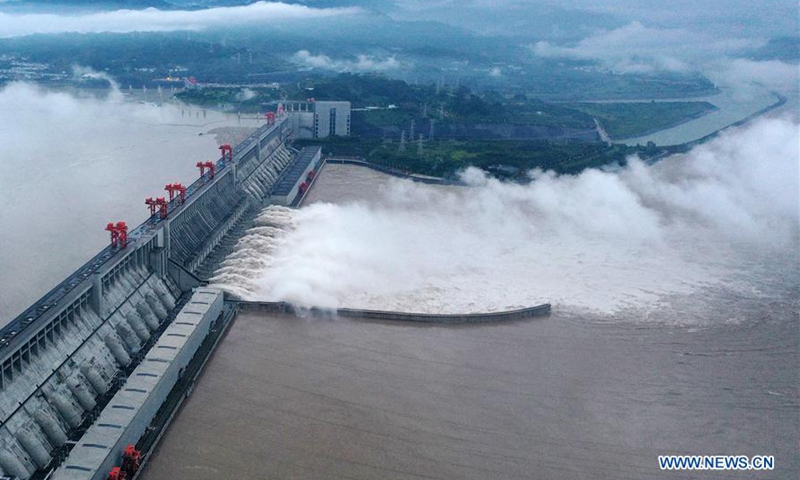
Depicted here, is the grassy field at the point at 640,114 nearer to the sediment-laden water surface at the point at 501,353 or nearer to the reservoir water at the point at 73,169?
the reservoir water at the point at 73,169

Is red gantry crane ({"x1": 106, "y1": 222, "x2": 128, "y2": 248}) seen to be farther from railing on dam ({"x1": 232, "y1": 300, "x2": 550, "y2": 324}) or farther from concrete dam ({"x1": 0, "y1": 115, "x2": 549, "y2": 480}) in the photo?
railing on dam ({"x1": 232, "y1": 300, "x2": 550, "y2": 324})

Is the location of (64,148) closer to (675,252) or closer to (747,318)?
(675,252)

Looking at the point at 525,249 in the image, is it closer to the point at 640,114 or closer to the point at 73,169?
the point at 73,169

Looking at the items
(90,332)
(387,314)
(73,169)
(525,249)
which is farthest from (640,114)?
(90,332)

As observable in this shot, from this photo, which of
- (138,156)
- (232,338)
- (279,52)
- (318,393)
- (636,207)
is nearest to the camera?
(318,393)

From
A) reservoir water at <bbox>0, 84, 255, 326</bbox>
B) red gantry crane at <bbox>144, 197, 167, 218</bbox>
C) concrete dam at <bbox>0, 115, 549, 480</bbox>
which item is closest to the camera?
concrete dam at <bbox>0, 115, 549, 480</bbox>

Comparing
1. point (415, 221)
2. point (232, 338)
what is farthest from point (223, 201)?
point (232, 338)

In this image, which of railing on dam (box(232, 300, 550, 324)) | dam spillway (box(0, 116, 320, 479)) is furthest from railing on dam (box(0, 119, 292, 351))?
railing on dam (box(232, 300, 550, 324))
